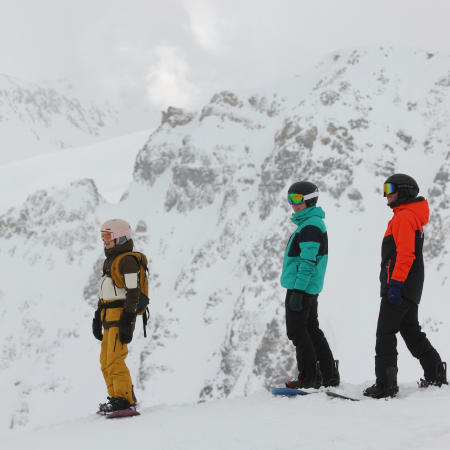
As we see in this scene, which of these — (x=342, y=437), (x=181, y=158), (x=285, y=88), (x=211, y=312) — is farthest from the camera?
(x=285, y=88)

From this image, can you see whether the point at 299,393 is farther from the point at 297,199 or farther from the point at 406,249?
the point at 297,199

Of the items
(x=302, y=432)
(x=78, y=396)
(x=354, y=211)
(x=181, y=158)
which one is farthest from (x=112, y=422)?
(x=181, y=158)

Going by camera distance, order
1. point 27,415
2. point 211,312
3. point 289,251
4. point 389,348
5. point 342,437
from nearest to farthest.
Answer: point 342,437 → point 389,348 → point 289,251 → point 211,312 → point 27,415

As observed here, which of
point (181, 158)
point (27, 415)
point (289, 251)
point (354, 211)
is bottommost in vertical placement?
point (27, 415)

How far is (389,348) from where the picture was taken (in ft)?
22.5

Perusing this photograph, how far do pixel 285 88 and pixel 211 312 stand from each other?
47.2 m

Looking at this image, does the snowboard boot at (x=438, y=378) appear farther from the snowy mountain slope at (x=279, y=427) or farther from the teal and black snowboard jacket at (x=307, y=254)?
the teal and black snowboard jacket at (x=307, y=254)

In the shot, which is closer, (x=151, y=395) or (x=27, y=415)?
(x=151, y=395)

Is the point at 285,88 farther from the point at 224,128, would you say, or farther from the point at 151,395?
the point at 151,395

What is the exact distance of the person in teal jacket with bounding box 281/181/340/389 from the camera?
7207 millimetres

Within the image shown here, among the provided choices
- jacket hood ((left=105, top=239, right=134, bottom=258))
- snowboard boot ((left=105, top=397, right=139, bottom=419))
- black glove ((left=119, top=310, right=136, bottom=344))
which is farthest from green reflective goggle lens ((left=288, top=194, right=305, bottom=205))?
snowboard boot ((left=105, top=397, right=139, bottom=419))

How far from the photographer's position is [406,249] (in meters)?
6.61

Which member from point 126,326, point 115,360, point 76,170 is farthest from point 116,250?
point 76,170

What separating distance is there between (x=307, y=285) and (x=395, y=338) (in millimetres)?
1220
